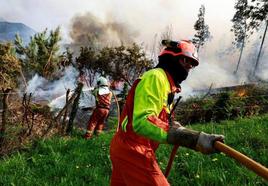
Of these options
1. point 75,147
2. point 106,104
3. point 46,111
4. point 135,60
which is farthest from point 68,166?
point 135,60

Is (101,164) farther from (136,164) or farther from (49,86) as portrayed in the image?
(49,86)

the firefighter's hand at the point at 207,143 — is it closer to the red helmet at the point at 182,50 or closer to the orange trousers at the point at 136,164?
the orange trousers at the point at 136,164

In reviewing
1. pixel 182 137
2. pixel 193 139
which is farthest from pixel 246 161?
pixel 182 137

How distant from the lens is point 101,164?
24.0ft

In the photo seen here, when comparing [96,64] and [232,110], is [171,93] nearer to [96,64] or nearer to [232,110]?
[232,110]

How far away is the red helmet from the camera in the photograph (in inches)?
150

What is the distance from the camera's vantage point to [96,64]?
5044 cm

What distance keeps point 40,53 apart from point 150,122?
166 feet

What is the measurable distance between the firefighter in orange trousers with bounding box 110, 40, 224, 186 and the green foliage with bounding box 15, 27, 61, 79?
45.2 metres

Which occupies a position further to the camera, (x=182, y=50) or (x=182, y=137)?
(x=182, y=50)

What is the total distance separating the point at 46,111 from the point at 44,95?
3675 centimetres

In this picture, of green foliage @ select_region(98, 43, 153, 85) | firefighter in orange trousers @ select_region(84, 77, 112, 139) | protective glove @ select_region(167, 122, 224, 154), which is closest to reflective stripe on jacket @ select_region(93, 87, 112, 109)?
firefighter in orange trousers @ select_region(84, 77, 112, 139)

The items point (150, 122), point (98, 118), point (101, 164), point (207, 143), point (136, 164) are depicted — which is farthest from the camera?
point (98, 118)

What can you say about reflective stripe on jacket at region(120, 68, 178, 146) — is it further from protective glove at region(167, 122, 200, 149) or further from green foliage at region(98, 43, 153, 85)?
green foliage at region(98, 43, 153, 85)
